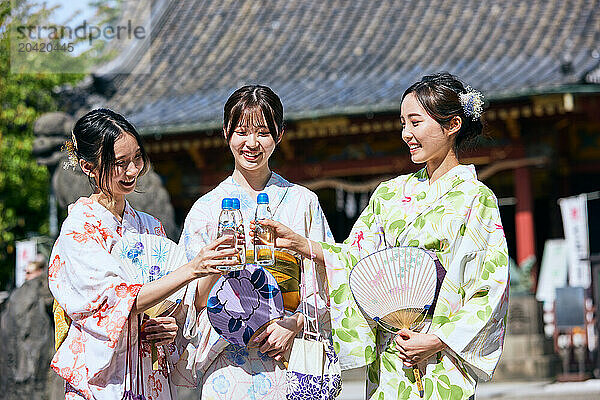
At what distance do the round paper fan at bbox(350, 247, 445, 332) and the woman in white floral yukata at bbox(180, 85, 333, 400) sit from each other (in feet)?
0.85

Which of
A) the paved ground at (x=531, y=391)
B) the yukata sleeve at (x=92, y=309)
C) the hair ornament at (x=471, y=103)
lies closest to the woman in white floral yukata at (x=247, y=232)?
the yukata sleeve at (x=92, y=309)

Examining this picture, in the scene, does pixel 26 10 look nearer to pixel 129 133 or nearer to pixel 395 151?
pixel 395 151

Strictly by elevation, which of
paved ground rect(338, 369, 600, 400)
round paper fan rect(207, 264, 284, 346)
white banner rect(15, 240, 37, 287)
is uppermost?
white banner rect(15, 240, 37, 287)

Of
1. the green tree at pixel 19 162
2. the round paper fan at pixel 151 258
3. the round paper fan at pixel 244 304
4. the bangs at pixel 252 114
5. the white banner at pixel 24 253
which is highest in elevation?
the green tree at pixel 19 162

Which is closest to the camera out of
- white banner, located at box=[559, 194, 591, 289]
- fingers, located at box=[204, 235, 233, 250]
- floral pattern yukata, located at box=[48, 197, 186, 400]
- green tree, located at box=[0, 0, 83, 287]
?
fingers, located at box=[204, 235, 233, 250]

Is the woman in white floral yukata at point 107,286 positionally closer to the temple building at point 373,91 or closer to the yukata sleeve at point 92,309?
the yukata sleeve at point 92,309

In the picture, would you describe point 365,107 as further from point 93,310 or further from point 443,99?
point 93,310

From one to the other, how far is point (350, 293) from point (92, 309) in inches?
42.3

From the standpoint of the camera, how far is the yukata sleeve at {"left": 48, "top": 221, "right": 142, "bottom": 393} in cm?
348

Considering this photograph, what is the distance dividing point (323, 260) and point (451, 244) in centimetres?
55

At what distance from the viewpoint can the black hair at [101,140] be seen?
3686 mm

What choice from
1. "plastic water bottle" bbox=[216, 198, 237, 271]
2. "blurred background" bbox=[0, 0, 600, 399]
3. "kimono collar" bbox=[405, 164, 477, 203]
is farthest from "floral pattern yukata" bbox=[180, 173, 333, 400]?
"blurred background" bbox=[0, 0, 600, 399]

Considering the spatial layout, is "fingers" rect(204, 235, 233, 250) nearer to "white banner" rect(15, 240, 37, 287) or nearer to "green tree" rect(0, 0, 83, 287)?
"white banner" rect(15, 240, 37, 287)

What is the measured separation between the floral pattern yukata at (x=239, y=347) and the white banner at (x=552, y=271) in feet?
31.3
